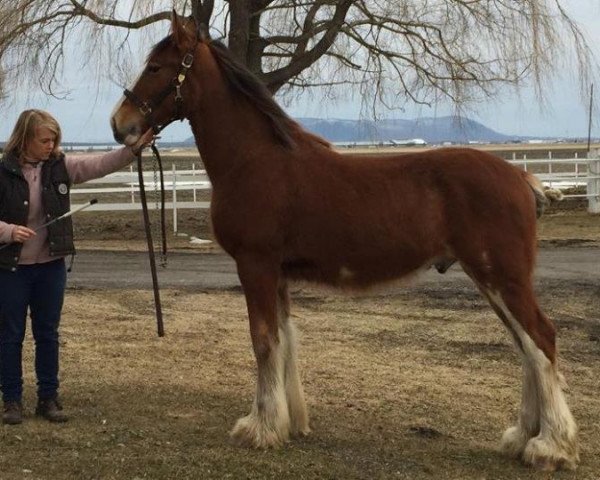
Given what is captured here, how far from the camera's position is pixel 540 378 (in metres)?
4.36

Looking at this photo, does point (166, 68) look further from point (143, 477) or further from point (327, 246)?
point (143, 477)

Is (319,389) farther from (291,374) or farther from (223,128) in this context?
(223,128)

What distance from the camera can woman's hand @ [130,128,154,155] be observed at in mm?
4590

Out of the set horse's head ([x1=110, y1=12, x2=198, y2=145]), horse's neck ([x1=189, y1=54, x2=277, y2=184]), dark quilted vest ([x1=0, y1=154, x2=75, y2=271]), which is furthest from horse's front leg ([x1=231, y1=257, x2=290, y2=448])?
dark quilted vest ([x1=0, y1=154, x2=75, y2=271])

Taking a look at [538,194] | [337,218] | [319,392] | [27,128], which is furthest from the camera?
[319,392]

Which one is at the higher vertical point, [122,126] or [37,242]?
[122,126]

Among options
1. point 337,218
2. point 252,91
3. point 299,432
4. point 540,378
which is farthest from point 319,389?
point 252,91

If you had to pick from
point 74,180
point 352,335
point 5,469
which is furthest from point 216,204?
point 352,335

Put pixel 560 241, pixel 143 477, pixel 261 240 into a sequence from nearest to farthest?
1. pixel 143 477
2. pixel 261 240
3. pixel 560 241

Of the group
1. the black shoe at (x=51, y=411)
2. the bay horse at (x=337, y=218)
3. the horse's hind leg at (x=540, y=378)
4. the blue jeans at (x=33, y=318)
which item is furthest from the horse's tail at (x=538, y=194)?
the black shoe at (x=51, y=411)

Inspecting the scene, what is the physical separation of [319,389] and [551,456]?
2.04 m

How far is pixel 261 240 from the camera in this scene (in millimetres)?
4453

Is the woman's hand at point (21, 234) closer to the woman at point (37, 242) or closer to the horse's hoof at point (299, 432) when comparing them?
the woman at point (37, 242)

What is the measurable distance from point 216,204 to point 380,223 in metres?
0.96
